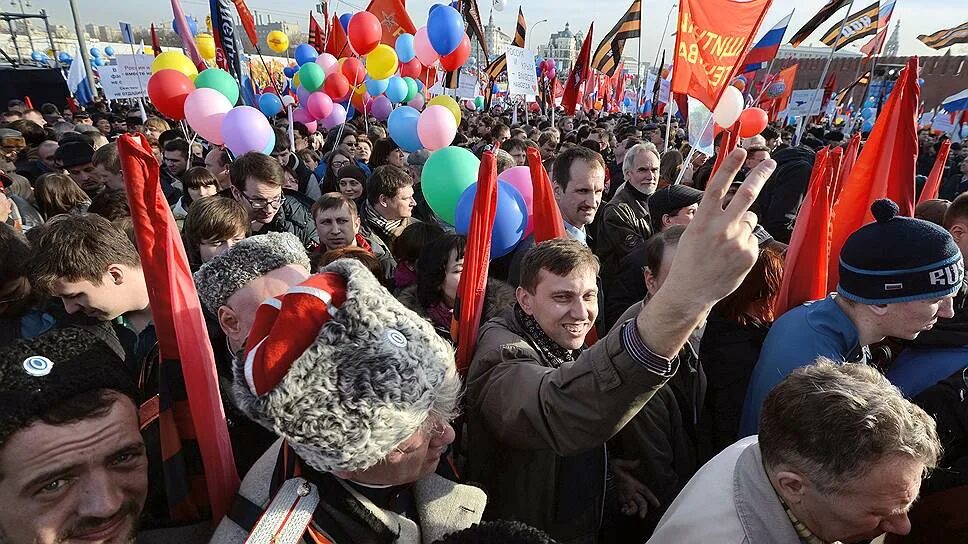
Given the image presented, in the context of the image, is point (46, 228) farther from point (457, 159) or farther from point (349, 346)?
point (457, 159)

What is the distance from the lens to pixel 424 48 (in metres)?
7.91

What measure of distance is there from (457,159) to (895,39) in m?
76.7

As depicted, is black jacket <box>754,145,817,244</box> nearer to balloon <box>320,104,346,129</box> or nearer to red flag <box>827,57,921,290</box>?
red flag <box>827,57,921,290</box>

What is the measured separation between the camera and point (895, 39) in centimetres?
5925

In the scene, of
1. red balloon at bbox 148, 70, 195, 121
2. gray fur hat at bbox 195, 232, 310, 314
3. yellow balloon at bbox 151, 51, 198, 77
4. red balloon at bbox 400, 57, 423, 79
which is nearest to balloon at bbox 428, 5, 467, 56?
yellow balloon at bbox 151, 51, 198, 77

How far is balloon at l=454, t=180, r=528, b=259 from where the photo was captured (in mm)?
2816

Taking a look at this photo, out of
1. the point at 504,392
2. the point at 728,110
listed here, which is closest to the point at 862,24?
the point at 728,110

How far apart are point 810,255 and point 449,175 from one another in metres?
2.10

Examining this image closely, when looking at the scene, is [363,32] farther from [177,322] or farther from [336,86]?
[177,322]

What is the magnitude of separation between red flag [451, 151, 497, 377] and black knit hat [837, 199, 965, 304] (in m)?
1.35

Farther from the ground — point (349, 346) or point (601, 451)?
point (349, 346)

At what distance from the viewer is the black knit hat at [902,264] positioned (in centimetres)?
182

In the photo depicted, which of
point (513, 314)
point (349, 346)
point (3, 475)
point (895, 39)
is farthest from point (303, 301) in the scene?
point (895, 39)

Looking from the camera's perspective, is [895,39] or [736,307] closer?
[736,307]
